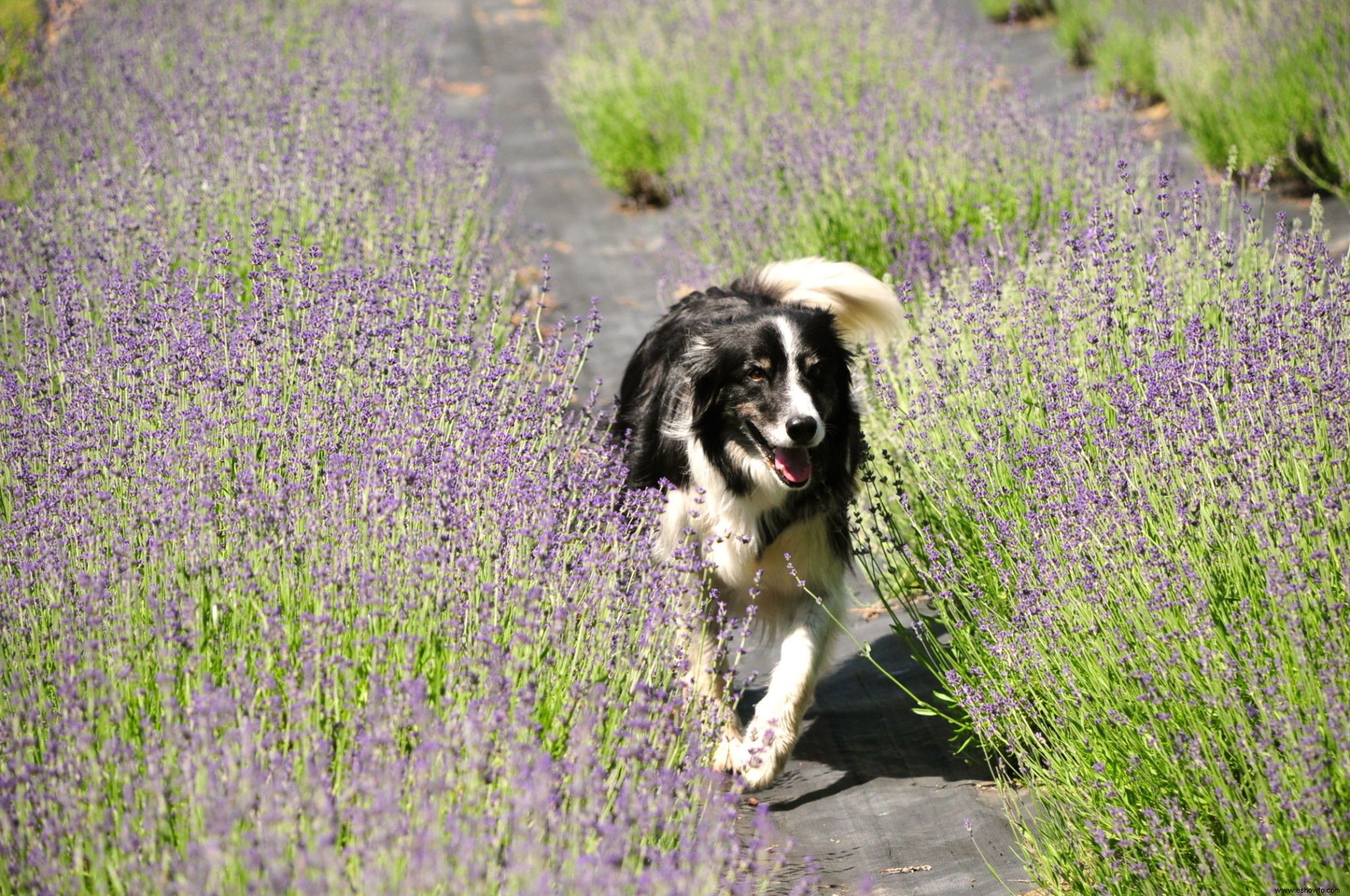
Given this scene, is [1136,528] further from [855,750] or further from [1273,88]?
[1273,88]

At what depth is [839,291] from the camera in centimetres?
412

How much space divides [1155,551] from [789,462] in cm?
128

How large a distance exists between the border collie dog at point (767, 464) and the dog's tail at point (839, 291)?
8.2 inches

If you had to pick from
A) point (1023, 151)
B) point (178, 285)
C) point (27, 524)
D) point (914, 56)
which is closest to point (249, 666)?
point (27, 524)

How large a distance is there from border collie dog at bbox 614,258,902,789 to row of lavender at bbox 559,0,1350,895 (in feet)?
0.71

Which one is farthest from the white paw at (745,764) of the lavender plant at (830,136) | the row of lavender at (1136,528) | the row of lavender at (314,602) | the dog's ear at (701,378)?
the lavender plant at (830,136)

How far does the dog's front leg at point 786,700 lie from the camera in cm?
322

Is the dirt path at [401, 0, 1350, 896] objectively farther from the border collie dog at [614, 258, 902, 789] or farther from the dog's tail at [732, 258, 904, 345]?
the dog's tail at [732, 258, 904, 345]

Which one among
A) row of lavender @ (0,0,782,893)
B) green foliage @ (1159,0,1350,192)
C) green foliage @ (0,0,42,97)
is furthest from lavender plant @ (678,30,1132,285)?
green foliage @ (0,0,42,97)

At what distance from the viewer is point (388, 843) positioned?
1751mm

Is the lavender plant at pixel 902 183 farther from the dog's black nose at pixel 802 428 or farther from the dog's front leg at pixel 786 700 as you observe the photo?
the dog's front leg at pixel 786 700

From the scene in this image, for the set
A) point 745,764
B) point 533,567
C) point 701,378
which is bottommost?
point 745,764

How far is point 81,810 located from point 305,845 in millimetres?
305

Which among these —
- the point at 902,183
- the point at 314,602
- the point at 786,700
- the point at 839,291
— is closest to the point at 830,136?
the point at 902,183
